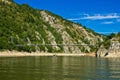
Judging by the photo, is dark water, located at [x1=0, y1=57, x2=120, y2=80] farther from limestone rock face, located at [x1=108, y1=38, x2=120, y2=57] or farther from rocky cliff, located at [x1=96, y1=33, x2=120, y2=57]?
rocky cliff, located at [x1=96, y1=33, x2=120, y2=57]

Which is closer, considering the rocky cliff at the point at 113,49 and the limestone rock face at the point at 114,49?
the limestone rock face at the point at 114,49

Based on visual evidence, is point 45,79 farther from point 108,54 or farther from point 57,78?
point 108,54

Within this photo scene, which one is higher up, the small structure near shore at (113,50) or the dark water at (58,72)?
A: the small structure near shore at (113,50)

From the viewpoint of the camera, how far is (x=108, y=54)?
192625 mm

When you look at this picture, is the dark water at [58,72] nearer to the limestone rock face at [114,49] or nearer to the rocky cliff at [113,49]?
the limestone rock face at [114,49]

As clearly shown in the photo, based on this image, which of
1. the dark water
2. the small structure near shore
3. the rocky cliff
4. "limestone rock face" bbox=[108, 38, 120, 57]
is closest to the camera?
the dark water

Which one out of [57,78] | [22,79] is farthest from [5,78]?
[57,78]

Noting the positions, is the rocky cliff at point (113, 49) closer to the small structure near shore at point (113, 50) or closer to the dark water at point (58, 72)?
the small structure near shore at point (113, 50)

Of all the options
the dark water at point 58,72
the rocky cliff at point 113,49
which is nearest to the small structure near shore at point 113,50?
the rocky cliff at point 113,49

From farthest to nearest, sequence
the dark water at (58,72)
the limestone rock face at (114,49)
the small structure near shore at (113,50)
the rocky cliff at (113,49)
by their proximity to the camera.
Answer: the rocky cliff at (113,49)
the small structure near shore at (113,50)
the limestone rock face at (114,49)
the dark water at (58,72)

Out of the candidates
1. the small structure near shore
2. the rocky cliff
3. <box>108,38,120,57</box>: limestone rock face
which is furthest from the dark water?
the rocky cliff

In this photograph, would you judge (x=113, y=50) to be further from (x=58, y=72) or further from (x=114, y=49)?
(x=58, y=72)

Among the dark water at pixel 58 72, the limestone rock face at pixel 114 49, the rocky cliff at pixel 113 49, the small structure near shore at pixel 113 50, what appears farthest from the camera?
the rocky cliff at pixel 113 49

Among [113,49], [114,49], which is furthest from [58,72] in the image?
[113,49]
